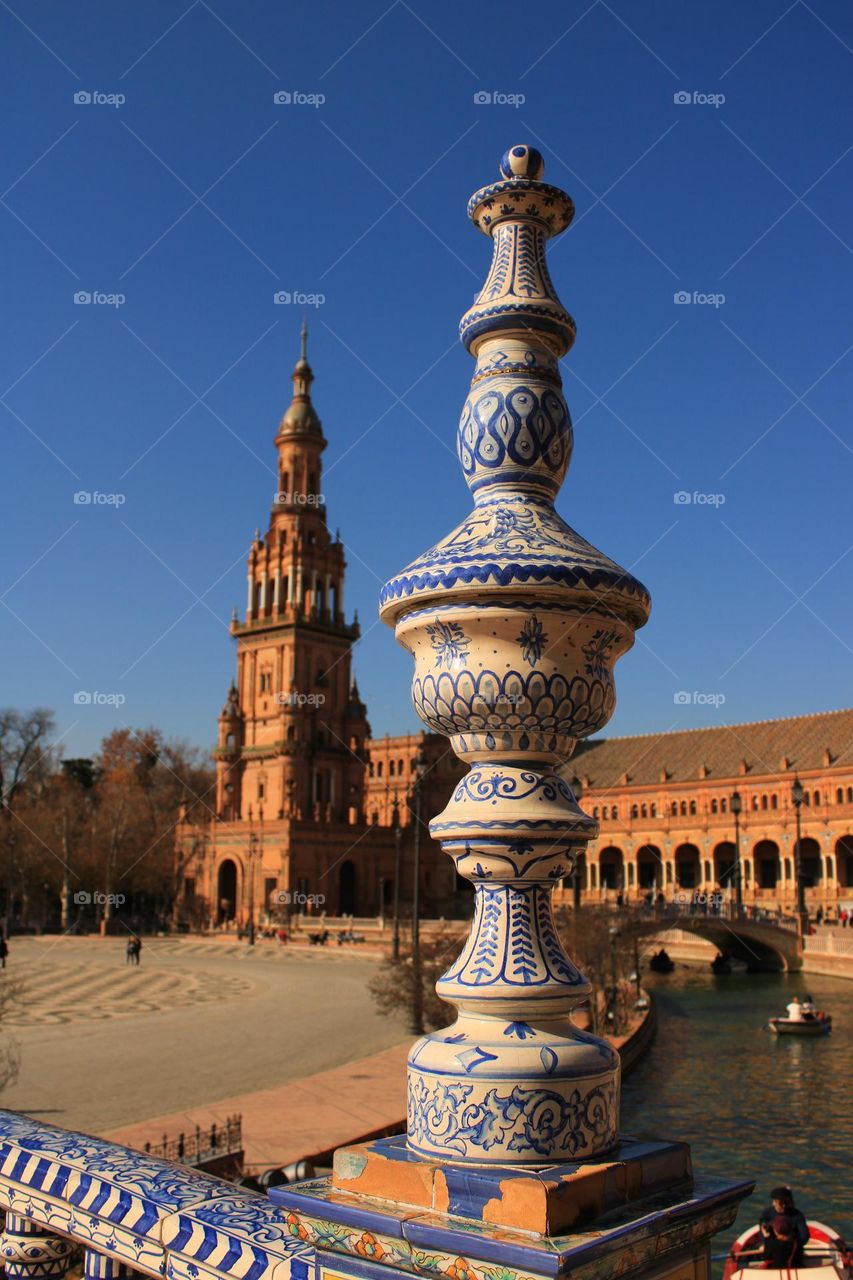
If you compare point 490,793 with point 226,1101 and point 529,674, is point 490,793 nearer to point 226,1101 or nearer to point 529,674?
point 529,674

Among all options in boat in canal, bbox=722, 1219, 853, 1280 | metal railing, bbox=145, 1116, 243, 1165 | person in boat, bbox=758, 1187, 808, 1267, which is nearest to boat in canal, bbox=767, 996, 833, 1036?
metal railing, bbox=145, 1116, 243, 1165

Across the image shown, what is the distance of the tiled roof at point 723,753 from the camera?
68250mm

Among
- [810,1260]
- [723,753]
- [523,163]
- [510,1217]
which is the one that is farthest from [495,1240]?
[723,753]

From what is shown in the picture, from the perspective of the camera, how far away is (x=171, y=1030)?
25.4m

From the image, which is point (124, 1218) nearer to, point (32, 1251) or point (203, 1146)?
point (32, 1251)

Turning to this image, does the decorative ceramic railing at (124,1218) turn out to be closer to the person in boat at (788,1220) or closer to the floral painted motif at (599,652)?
the floral painted motif at (599,652)

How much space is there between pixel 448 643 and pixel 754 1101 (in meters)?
20.6

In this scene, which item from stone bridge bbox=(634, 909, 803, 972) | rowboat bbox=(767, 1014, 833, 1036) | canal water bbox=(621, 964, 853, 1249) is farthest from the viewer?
stone bridge bbox=(634, 909, 803, 972)

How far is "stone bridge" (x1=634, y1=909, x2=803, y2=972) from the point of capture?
45.1 meters

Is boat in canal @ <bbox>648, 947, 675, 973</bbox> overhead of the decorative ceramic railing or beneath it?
beneath

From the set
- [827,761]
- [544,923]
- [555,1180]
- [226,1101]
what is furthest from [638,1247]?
[827,761]

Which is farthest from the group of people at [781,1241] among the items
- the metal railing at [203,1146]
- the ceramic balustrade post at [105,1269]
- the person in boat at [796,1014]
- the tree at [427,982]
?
the person in boat at [796,1014]

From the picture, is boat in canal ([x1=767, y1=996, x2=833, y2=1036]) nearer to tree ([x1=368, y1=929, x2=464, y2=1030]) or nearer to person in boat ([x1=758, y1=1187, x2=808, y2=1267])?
tree ([x1=368, y1=929, x2=464, y2=1030])

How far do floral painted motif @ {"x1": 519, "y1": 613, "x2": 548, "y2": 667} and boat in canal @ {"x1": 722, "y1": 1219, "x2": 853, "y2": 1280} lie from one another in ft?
25.6
